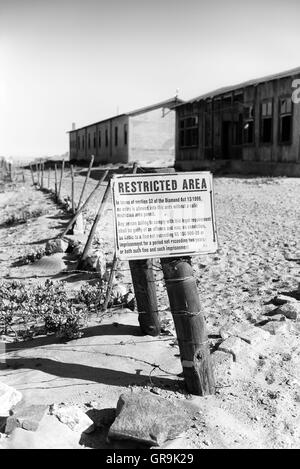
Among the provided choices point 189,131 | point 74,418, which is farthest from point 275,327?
point 189,131

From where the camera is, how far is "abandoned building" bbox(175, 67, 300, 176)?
63.0 feet

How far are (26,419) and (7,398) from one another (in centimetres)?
28

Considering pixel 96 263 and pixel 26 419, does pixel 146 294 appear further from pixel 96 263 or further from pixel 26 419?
pixel 96 263

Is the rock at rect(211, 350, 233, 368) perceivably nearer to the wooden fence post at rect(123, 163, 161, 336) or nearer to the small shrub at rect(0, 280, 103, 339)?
the wooden fence post at rect(123, 163, 161, 336)

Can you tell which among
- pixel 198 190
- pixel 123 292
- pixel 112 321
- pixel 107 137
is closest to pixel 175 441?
pixel 198 190

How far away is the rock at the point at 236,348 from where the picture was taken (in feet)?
14.4

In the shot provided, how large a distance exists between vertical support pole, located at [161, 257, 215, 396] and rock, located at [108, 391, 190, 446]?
40 cm

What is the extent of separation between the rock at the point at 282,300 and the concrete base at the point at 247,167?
535 inches

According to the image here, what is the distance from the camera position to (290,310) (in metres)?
5.32

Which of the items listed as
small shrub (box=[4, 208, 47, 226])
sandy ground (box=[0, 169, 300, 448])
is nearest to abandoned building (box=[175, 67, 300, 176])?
small shrub (box=[4, 208, 47, 226])

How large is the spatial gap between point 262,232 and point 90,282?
169 inches

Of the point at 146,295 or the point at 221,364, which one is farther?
the point at 146,295

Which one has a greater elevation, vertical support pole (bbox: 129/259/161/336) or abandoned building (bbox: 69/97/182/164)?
abandoned building (bbox: 69/97/182/164)

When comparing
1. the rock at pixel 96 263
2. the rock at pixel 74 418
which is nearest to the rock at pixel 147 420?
the rock at pixel 74 418
